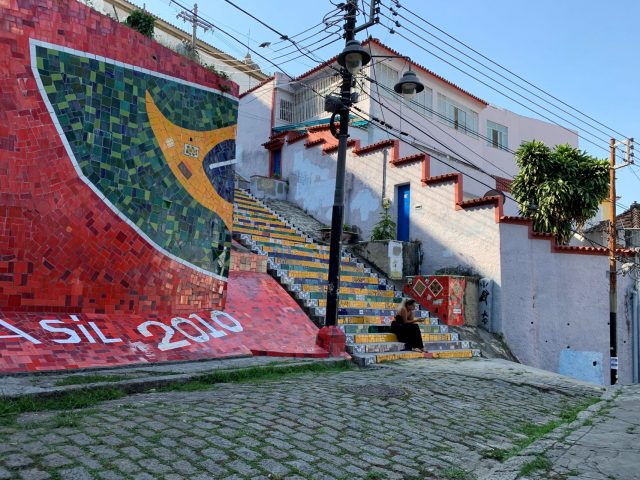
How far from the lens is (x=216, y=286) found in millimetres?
9539

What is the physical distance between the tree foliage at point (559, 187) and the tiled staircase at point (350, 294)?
703 centimetres

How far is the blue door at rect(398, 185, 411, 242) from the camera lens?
52.5ft

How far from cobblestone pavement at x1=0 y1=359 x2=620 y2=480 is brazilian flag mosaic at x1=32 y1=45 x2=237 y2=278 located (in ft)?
11.5

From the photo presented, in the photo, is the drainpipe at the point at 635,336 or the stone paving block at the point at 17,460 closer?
the stone paving block at the point at 17,460

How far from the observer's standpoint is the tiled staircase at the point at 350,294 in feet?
34.5

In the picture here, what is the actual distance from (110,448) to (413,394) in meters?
4.09

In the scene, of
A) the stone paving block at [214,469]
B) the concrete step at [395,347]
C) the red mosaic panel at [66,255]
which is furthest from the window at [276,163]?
the stone paving block at [214,469]

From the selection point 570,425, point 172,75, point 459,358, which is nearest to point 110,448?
point 570,425


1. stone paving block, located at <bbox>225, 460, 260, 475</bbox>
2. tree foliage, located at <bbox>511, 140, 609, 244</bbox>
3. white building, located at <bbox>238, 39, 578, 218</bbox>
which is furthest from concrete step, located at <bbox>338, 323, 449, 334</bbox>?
white building, located at <bbox>238, 39, 578, 218</bbox>

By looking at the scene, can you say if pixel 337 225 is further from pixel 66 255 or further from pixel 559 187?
pixel 559 187

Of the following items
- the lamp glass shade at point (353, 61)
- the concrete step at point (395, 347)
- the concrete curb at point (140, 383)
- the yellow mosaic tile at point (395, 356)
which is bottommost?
the concrete curb at point (140, 383)

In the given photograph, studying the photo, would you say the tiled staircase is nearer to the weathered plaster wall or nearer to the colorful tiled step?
the colorful tiled step

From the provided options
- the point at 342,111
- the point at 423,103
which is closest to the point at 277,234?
the point at 342,111

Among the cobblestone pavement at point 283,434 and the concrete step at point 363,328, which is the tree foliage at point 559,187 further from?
the cobblestone pavement at point 283,434
